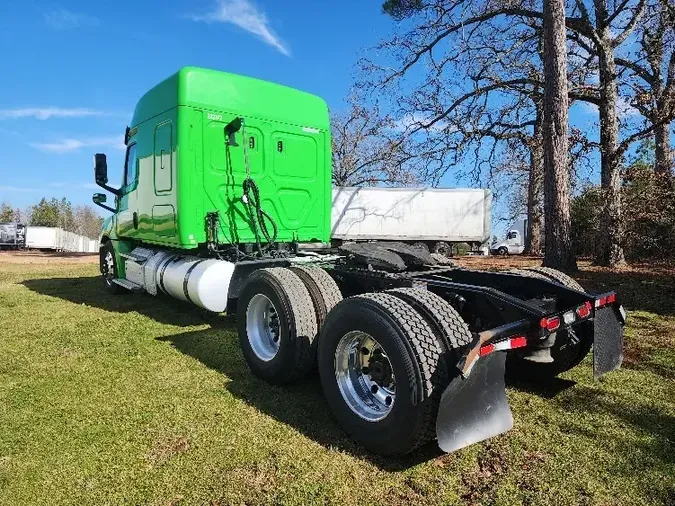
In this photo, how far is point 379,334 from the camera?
116 inches

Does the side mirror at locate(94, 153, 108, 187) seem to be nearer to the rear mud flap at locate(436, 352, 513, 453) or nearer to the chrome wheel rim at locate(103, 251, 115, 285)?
the chrome wheel rim at locate(103, 251, 115, 285)

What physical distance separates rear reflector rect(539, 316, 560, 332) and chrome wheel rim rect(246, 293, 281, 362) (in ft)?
7.56

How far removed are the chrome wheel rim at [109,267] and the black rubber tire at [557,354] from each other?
7487mm

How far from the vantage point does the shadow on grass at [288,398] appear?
301 centimetres

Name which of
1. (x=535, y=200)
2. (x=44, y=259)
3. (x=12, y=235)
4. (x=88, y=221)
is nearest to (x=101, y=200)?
(x=44, y=259)

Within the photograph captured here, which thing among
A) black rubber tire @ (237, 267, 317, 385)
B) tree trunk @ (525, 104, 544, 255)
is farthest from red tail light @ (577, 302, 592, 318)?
tree trunk @ (525, 104, 544, 255)

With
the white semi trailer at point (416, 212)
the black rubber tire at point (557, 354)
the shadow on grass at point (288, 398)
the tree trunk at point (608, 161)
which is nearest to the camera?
the shadow on grass at point (288, 398)

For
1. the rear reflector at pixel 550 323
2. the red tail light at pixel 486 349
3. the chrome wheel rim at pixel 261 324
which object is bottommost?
the chrome wheel rim at pixel 261 324

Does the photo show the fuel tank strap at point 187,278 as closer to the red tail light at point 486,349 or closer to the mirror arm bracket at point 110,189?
the mirror arm bracket at point 110,189

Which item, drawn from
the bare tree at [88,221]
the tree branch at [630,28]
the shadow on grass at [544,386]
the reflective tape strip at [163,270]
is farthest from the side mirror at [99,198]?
the bare tree at [88,221]

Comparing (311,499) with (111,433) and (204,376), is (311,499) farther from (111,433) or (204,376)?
(204,376)

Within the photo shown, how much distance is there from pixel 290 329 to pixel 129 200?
5.51 m

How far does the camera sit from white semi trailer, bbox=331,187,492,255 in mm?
24578

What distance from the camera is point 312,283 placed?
4.23m
